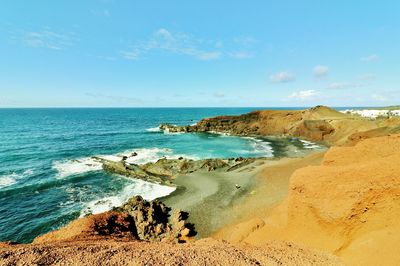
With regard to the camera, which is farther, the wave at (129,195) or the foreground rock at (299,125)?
the foreground rock at (299,125)

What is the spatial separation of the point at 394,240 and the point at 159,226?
16253 mm

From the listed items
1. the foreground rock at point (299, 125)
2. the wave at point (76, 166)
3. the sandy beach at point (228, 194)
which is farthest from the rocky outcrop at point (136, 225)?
the foreground rock at point (299, 125)

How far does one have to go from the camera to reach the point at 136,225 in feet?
68.1

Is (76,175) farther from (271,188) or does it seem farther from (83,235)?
(271,188)

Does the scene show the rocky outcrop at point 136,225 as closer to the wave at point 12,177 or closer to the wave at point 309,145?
the wave at point 12,177

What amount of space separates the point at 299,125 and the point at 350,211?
61.9 meters

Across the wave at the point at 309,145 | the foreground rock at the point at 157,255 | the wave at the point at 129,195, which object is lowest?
the wave at the point at 129,195

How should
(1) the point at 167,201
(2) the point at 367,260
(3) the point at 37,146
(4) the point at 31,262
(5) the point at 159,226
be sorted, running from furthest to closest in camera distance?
(3) the point at 37,146 → (1) the point at 167,201 → (5) the point at 159,226 → (2) the point at 367,260 → (4) the point at 31,262

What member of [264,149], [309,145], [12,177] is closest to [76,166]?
[12,177]

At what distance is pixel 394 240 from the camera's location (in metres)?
10.0

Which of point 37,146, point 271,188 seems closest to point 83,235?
point 271,188

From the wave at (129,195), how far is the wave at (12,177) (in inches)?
578

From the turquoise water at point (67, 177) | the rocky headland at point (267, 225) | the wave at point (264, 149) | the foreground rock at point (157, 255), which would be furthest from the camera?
Result: the wave at point (264, 149)

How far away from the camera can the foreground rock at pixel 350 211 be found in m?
10.3
